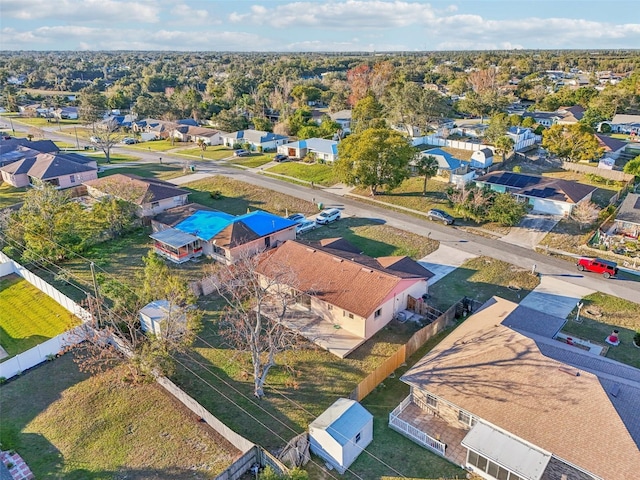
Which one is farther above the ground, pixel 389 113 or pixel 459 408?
pixel 389 113

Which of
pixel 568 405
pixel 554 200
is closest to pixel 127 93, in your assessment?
pixel 554 200

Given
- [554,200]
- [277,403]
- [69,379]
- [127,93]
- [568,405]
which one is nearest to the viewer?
[568,405]

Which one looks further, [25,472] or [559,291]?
[559,291]

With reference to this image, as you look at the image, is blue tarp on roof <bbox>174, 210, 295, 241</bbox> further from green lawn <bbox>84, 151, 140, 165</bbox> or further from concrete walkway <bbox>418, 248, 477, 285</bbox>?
green lawn <bbox>84, 151, 140, 165</bbox>

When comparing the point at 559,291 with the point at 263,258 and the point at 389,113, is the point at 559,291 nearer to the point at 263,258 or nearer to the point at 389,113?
the point at 263,258

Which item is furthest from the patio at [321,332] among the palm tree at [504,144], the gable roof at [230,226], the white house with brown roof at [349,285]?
the palm tree at [504,144]

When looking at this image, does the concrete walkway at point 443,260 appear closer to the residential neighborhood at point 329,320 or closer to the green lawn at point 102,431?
the residential neighborhood at point 329,320
